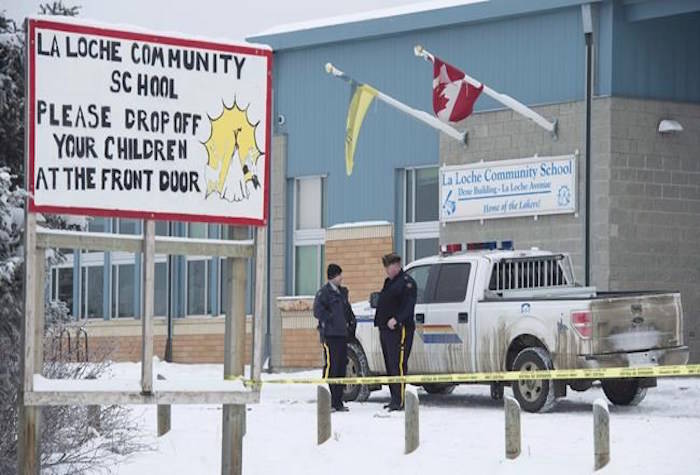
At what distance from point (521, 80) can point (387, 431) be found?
14.8 m

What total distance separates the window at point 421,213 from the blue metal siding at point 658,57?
16.5ft

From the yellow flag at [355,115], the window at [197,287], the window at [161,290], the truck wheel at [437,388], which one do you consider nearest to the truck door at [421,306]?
the truck wheel at [437,388]

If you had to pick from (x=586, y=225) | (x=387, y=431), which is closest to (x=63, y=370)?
(x=387, y=431)

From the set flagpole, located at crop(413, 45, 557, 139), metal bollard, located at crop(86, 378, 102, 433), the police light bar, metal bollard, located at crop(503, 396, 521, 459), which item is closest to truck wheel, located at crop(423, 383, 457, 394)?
the police light bar

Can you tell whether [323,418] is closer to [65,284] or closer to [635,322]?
[635,322]

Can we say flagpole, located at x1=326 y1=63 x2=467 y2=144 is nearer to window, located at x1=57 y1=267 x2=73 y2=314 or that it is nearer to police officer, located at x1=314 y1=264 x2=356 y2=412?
police officer, located at x1=314 y1=264 x2=356 y2=412

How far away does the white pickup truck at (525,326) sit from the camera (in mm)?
21922

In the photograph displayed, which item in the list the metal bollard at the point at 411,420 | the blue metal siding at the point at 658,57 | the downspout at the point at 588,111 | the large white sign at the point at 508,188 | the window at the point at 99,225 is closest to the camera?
the metal bollard at the point at 411,420

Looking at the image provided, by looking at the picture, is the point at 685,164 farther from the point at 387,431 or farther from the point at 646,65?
the point at 387,431

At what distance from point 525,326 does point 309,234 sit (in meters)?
17.1

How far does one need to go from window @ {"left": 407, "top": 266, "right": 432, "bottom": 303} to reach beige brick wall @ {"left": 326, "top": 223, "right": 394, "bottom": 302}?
12.2m

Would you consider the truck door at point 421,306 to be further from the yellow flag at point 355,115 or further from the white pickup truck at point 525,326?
the yellow flag at point 355,115

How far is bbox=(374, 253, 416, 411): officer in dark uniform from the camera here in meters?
22.8

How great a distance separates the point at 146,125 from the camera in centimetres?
1309
